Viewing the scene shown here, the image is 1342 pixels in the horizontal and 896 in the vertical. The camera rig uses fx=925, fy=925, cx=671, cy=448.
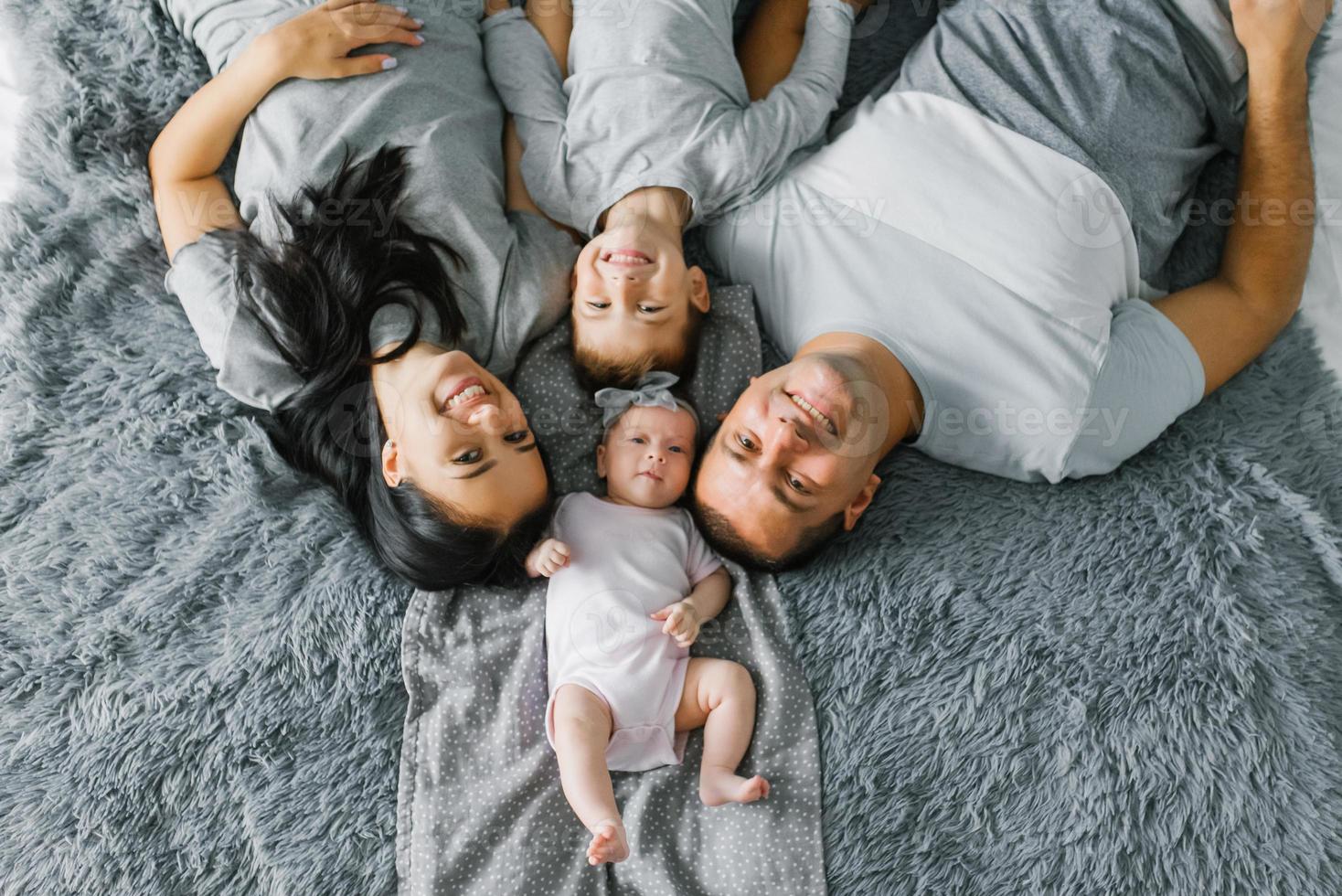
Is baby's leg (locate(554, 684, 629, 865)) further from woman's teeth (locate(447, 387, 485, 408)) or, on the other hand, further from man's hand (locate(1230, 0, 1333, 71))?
man's hand (locate(1230, 0, 1333, 71))

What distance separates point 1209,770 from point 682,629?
0.68 meters

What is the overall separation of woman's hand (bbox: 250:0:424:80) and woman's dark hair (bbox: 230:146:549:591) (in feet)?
0.48

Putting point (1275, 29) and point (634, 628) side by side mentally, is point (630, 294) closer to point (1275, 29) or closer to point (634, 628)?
point (634, 628)

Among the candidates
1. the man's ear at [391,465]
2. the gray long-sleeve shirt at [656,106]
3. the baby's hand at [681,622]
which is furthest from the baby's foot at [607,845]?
the gray long-sleeve shirt at [656,106]

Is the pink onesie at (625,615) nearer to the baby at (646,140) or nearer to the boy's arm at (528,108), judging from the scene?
the baby at (646,140)

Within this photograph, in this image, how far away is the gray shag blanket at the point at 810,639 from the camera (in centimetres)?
114

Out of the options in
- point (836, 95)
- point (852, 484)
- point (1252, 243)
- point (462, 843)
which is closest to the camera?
point (462, 843)

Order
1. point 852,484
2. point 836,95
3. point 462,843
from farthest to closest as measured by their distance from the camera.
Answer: point 836,95 → point 852,484 → point 462,843

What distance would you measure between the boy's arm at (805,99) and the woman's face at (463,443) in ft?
1.78

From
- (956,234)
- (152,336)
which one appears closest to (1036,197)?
(956,234)

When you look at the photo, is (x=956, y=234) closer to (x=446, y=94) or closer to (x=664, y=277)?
(x=664, y=277)

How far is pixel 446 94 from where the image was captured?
4.73 feet

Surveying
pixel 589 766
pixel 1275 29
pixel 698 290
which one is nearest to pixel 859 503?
pixel 698 290

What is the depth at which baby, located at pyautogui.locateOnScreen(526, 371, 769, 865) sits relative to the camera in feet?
3.74
